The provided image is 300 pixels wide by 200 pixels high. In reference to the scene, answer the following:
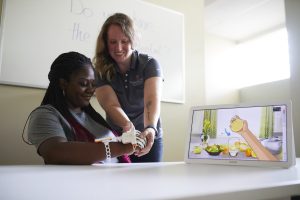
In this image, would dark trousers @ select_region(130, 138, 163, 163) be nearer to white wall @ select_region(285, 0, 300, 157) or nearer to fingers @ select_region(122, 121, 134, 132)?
fingers @ select_region(122, 121, 134, 132)

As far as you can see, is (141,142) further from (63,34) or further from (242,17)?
(242,17)

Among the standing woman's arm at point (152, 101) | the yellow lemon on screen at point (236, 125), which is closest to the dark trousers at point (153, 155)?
the standing woman's arm at point (152, 101)

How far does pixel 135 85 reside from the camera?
3.77 feet

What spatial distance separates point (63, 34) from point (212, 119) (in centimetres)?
104

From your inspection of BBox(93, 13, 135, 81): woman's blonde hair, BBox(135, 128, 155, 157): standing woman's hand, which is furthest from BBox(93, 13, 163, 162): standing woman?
BBox(135, 128, 155, 157): standing woman's hand

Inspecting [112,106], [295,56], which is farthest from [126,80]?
[295,56]

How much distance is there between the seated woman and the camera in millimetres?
714

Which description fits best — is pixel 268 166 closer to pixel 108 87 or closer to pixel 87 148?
pixel 87 148

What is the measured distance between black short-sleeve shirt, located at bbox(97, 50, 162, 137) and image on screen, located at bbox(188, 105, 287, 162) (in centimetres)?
39

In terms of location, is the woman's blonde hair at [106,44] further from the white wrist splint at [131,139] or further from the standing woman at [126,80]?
the white wrist splint at [131,139]

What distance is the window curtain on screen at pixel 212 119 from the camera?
0.76 m

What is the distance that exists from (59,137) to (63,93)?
26 cm

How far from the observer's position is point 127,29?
1103 millimetres

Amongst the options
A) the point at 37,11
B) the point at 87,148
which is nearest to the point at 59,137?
the point at 87,148
